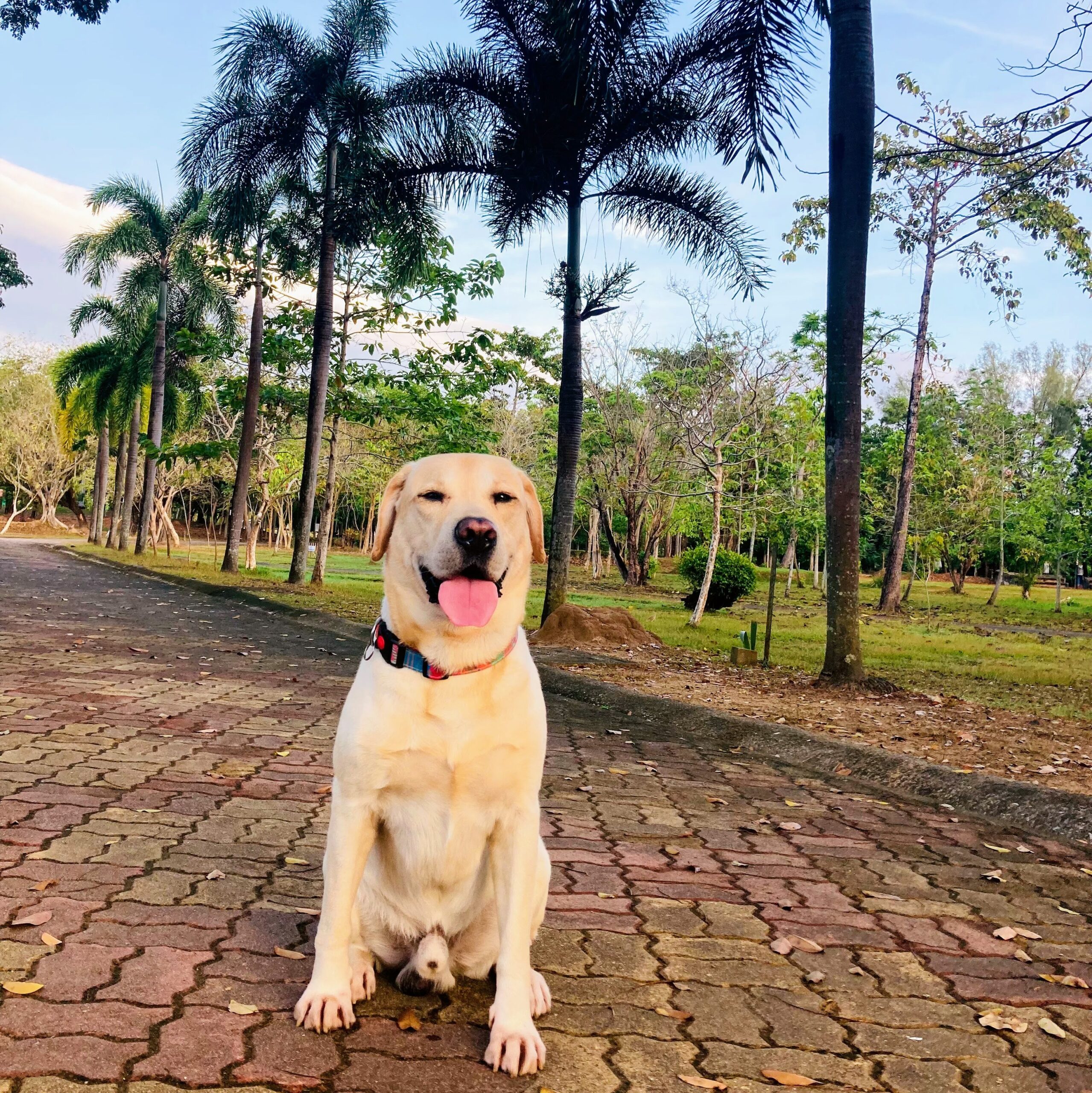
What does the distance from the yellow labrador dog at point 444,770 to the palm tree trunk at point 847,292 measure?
23.9ft

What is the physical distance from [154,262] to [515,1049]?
35236 mm

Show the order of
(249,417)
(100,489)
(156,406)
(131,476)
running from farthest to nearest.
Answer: (100,489)
(131,476)
(156,406)
(249,417)

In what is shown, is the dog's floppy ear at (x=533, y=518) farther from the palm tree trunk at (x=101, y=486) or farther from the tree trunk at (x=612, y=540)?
the palm tree trunk at (x=101, y=486)

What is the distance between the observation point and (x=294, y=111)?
20.6 meters

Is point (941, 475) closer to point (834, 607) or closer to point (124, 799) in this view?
point (834, 607)

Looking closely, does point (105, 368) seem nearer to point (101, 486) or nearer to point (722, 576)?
point (101, 486)

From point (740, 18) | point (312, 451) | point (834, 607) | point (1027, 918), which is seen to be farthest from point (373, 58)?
point (1027, 918)

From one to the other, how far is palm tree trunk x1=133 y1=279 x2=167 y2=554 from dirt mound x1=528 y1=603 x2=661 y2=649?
2191cm

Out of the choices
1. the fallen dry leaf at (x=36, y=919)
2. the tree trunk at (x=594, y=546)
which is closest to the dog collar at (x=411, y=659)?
the fallen dry leaf at (x=36, y=919)

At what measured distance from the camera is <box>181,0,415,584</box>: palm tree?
801 inches

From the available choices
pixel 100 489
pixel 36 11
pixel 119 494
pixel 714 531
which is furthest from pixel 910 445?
pixel 100 489

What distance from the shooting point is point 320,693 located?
856 cm

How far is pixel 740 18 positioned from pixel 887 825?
907cm

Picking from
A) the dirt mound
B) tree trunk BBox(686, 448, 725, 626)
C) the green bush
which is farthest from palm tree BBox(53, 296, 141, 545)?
the dirt mound
